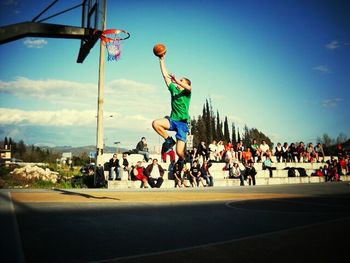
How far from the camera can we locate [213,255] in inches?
133

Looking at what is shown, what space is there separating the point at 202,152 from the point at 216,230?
12.8 metres

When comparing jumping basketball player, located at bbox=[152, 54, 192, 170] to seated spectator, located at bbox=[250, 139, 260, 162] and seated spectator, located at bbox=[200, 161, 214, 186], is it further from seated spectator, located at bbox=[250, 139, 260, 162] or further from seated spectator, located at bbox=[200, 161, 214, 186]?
seated spectator, located at bbox=[250, 139, 260, 162]

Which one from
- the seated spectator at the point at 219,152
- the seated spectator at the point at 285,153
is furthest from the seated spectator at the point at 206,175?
the seated spectator at the point at 285,153

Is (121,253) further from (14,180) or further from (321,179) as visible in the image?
(321,179)

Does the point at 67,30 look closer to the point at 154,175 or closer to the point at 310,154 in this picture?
the point at 154,175

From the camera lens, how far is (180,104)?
7129mm

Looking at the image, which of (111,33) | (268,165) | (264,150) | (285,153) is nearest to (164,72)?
(111,33)

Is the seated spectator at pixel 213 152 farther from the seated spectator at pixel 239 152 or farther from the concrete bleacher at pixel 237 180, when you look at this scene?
the seated spectator at pixel 239 152

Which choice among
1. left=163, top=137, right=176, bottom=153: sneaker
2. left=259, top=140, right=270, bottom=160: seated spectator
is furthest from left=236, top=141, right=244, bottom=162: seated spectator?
left=163, top=137, right=176, bottom=153: sneaker

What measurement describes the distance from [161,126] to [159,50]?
1595 mm

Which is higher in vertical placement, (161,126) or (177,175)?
(161,126)

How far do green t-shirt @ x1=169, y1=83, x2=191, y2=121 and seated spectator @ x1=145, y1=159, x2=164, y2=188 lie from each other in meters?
7.61

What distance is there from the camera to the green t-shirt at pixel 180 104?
7.11m

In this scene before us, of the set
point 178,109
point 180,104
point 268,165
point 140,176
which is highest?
point 180,104
